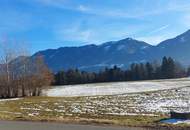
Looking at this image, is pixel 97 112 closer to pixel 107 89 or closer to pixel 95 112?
pixel 95 112

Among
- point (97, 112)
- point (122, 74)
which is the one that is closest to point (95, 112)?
point (97, 112)

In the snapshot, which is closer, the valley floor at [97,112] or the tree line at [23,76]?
the valley floor at [97,112]

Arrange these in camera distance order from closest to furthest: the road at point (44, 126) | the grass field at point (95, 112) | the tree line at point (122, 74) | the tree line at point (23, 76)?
1. the road at point (44, 126)
2. the grass field at point (95, 112)
3. the tree line at point (23, 76)
4. the tree line at point (122, 74)

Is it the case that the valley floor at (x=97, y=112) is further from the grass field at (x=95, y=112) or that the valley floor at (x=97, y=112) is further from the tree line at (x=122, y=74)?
the tree line at (x=122, y=74)

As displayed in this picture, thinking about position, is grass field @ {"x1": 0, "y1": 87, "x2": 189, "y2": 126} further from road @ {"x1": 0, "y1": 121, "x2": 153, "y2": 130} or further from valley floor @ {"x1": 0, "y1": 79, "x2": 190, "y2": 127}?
road @ {"x1": 0, "y1": 121, "x2": 153, "y2": 130}

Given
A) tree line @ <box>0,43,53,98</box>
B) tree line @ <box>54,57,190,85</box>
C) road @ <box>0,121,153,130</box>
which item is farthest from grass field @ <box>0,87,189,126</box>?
tree line @ <box>54,57,190,85</box>

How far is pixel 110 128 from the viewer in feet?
47.2

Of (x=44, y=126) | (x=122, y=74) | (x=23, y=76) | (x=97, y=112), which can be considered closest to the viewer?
(x=44, y=126)

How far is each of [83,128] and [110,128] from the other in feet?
3.10

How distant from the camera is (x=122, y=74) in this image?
150 m

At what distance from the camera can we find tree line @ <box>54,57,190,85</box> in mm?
141125

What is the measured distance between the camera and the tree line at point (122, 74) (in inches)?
5556

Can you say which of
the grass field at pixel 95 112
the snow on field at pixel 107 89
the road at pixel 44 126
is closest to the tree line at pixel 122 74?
the snow on field at pixel 107 89

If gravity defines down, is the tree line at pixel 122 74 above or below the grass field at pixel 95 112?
above
